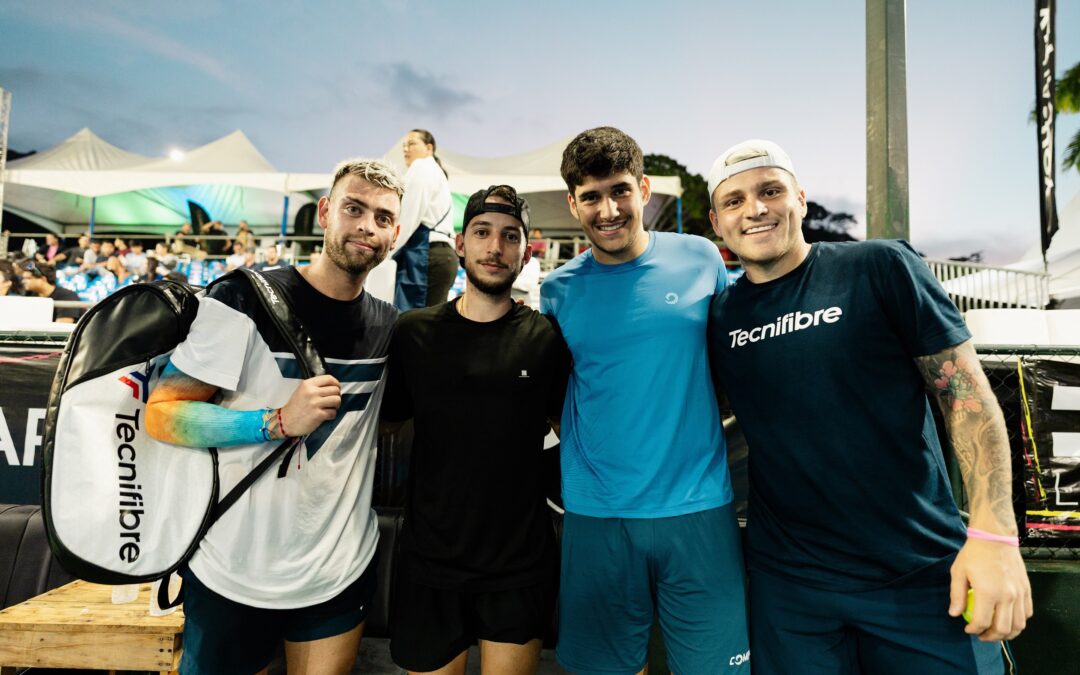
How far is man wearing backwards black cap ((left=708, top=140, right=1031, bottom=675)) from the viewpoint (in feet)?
5.50

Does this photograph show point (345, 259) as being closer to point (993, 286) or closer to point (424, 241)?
point (424, 241)

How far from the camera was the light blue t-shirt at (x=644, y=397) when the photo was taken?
6.55ft

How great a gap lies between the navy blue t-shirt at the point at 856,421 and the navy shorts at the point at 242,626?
1587 millimetres

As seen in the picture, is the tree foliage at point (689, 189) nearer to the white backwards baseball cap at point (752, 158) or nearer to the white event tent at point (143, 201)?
the white event tent at point (143, 201)

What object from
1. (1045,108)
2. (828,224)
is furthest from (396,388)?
(828,224)

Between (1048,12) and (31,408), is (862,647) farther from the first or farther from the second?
(1048,12)

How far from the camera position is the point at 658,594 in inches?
79.6

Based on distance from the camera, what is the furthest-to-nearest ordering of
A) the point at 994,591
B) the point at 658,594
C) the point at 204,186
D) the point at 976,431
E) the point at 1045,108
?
the point at 204,186 → the point at 1045,108 → the point at 658,594 → the point at 976,431 → the point at 994,591

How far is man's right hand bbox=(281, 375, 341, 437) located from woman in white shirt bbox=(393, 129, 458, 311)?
2391mm

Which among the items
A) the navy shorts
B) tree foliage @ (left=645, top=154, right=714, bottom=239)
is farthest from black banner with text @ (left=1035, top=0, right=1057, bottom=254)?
tree foliage @ (left=645, top=154, right=714, bottom=239)

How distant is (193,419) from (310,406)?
396 millimetres

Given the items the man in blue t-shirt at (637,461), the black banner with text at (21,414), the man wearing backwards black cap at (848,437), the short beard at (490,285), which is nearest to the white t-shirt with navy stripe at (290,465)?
the short beard at (490,285)

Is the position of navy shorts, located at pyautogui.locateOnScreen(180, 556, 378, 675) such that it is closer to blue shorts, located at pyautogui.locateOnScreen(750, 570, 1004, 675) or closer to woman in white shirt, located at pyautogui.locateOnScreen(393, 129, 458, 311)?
blue shorts, located at pyautogui.locateOnScreen(750, 570, 1004, 675)

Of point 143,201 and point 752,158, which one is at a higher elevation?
point 143,201
